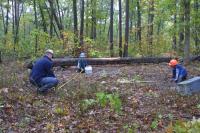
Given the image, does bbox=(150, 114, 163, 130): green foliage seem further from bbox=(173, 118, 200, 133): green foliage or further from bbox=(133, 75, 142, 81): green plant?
bbox=(133, 75, 142, 81): green plant

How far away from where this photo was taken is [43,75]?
577 inches

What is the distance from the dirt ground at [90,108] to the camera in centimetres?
1006

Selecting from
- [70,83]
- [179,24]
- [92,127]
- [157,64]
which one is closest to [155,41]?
[157,64]

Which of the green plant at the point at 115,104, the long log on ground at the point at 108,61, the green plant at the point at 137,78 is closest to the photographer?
the green plant at the point at 115,104

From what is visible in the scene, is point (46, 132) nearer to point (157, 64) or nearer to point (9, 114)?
point (9, 114)

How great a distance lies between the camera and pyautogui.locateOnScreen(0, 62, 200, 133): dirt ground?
10.1m

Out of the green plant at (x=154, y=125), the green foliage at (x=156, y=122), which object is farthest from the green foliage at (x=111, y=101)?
the green plant at (x=154, y=125)

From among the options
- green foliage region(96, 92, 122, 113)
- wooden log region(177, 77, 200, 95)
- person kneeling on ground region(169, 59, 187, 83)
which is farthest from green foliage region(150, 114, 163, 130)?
person kneeling on ground region(169, 59, 187, 83)

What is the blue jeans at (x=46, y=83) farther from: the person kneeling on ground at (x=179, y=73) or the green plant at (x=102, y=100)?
the person kneeling on ground at (x=179, y=73)

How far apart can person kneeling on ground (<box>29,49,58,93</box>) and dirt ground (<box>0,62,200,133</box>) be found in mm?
296

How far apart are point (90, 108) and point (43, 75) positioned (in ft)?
11.0

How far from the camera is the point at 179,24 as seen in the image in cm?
2327

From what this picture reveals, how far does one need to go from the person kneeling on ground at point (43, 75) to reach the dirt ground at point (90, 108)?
0.97 feet

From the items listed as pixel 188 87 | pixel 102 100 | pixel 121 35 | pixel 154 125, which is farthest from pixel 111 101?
pixel 121 35
